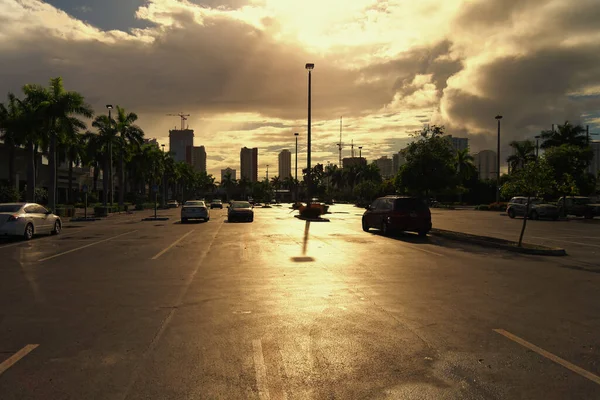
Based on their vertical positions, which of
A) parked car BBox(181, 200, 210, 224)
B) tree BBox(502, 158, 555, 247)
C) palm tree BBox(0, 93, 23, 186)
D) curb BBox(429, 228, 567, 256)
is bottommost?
curb BBox(429, 228, 567, 256)

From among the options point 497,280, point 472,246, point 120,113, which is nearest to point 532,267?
point 497,280

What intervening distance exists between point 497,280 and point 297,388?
6918mm

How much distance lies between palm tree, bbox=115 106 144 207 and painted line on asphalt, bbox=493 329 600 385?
5302 centimetres

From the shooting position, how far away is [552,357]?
17.1 feet

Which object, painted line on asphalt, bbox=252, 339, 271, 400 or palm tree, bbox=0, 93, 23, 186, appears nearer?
painted line on asphalt, bbox=252, 339, 271, 400

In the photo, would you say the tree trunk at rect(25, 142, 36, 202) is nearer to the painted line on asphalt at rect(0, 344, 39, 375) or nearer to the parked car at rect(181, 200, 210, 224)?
the parked car at rect(181, 200, 210, 224)

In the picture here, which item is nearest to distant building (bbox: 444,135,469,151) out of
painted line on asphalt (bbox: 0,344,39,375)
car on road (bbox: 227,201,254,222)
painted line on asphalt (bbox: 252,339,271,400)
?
car on road (bbox: 227,201,254,222)

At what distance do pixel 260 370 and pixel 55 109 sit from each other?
36.6 meters

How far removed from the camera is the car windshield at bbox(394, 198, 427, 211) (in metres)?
20.8

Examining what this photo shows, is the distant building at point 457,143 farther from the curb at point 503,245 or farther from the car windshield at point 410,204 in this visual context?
the curb at point 503,245

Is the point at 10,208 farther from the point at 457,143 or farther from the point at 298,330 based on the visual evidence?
the point at 457,143

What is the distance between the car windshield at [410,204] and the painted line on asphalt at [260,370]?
625 inches

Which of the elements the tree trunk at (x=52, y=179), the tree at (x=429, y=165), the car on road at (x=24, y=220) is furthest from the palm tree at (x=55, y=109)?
the tree at (x=429, y=165)

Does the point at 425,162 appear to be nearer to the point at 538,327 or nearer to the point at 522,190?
the point at 522,190
